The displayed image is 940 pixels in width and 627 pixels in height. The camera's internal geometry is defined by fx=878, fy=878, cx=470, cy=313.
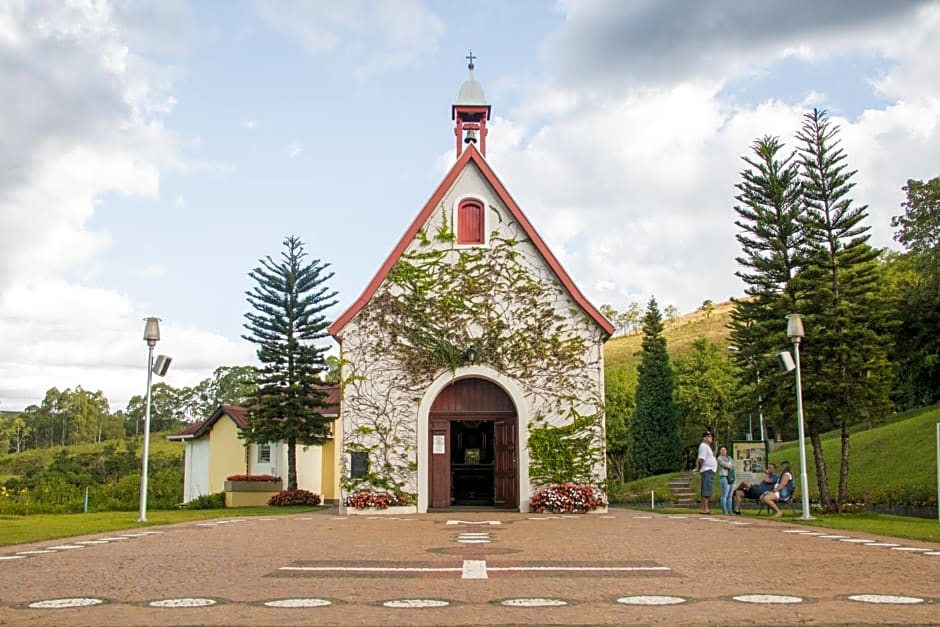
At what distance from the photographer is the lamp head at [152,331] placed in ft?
58.5

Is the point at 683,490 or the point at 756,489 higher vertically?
the point at 756,489

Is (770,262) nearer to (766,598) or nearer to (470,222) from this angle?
(470,222)

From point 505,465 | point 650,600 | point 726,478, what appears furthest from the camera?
point 505,465

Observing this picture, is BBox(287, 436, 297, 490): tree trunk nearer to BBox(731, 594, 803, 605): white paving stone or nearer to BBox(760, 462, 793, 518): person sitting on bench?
BBox(760, 462, 793, 518): person sitting on bench

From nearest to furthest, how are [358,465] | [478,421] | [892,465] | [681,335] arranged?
1. [358,465]
2. [478,421]
3. [892,465]
4. [681,335]

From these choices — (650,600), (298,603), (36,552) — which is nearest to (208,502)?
(36,552)

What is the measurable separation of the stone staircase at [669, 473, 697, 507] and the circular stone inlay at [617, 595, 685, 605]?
92.6 feet

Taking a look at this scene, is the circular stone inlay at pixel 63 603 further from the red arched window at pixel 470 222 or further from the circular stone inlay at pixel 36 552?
the red arched window at pixel 470 222

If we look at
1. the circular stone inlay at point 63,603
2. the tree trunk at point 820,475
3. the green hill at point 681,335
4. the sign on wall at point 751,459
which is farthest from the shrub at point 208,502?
the green hill at point 681,335

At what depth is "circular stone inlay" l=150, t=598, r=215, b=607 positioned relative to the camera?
262 inches

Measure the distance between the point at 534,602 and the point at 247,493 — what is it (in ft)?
76.1

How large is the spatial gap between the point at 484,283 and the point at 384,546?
10.4 metres

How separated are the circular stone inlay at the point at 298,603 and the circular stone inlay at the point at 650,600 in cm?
231

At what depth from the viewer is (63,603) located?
6.74 meters
